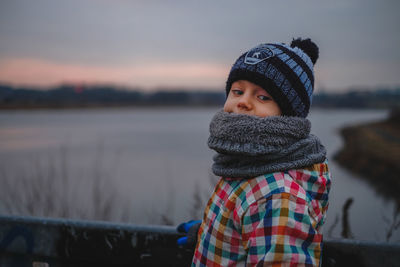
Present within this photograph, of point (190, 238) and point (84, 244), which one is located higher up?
point (190, 238)

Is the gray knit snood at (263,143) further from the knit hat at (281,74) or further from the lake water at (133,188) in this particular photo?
the lake water at (133,188)

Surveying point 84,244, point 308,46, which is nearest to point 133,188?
point 84,244

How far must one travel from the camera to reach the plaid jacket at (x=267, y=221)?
1.05 metres

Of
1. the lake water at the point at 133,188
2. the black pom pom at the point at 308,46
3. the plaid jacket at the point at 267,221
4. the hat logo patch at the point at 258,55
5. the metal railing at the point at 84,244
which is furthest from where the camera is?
the lake water at the point at 133,188

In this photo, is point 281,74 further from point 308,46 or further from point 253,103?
point 308,46

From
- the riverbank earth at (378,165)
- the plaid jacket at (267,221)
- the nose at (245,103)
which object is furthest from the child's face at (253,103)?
the riverbank earth at (378,165)

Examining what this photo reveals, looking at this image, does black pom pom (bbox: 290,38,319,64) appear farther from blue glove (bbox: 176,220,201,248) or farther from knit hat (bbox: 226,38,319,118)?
blue glove (bbox: 176,220,201,248)

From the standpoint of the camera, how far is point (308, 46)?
1504mm

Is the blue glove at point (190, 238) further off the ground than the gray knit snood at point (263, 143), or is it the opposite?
the gray knit snood at point (263, 143)

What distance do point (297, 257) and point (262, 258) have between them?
10cm

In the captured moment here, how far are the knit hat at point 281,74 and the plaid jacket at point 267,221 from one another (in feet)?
0.84

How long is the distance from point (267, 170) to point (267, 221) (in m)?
0.19

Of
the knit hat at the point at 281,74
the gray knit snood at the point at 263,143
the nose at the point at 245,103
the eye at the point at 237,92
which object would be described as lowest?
the gray knit snood at the point at 263,143

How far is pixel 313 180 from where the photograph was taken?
1.23 meters
